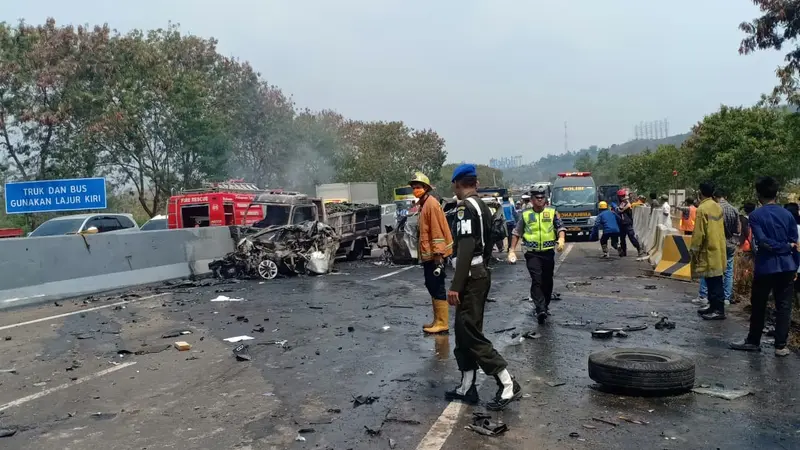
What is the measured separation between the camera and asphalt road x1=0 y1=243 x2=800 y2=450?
478 centimetres

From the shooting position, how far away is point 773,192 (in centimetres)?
728

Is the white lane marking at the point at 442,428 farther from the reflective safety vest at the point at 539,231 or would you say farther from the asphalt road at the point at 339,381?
the reflective safety vest at the point at 539,231

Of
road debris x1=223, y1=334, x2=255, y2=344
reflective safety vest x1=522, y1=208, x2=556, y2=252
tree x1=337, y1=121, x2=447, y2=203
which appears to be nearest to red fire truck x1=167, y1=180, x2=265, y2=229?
road debris x1=223, y1=334, x2=255, y2=344

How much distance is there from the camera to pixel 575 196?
2773 cm

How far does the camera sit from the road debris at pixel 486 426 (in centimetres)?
471

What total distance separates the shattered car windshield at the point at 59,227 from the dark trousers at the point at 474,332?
13.4m

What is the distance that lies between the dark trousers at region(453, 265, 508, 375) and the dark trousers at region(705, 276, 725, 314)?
5099 mm

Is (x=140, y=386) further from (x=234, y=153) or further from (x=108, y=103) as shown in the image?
(x=234, y=153)

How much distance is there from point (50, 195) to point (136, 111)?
1107cm

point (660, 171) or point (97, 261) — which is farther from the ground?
point (660, 171)

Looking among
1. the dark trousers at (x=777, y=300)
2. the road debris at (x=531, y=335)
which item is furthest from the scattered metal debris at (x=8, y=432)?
the dark trousers at (x=777, y=300)

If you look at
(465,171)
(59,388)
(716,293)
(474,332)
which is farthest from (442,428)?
(716,293)

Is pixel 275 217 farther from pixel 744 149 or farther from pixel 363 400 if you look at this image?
pixel 744 149

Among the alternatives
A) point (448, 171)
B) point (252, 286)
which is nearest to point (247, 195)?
point (252, 286)
